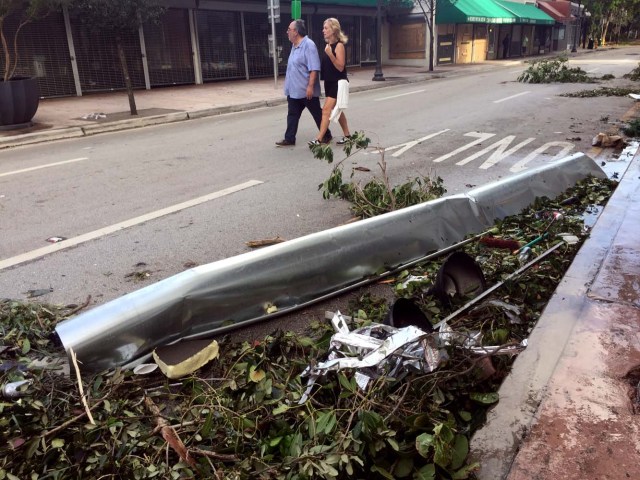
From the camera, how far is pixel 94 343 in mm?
2738

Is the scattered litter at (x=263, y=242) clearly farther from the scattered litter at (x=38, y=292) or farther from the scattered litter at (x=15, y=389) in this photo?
the scattered litter at (x=15, y=389)

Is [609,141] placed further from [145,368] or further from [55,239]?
[145,368]

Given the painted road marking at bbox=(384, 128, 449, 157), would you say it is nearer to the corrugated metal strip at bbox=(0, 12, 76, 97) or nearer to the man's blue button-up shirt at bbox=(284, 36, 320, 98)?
the man's blue button-up shirt at bbox=(284, 36, 320, 98)

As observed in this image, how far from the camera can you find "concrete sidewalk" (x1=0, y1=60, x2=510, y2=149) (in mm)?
11148

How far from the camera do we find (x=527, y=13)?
3709 centimetres

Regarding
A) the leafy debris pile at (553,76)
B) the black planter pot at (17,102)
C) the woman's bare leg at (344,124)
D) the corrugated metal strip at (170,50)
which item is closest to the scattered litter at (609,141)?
the woman's bare leg at (344,124)

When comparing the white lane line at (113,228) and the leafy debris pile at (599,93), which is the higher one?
the leafy debris pile at (599,93)

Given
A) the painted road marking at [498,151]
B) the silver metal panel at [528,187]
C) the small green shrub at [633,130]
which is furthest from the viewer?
the small green shrub at [633,130]

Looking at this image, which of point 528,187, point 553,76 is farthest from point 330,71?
point 553,76

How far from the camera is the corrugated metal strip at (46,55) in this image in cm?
1595

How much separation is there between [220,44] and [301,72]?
14752 mm

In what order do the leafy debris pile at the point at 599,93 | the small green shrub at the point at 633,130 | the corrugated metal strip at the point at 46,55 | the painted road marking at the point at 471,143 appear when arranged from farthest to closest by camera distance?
the corrugated metal strip at the point at 46,55
the leafy debris pile at the point at 599,93
the small green shrub at the point at 633,130
the painted road marking at the point at 471,143

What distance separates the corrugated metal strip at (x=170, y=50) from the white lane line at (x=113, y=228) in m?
14.8

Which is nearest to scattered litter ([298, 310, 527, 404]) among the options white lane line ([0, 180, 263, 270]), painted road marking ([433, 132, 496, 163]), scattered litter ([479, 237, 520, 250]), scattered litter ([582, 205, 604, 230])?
scattered litter ([479, 237, 520, 250])
